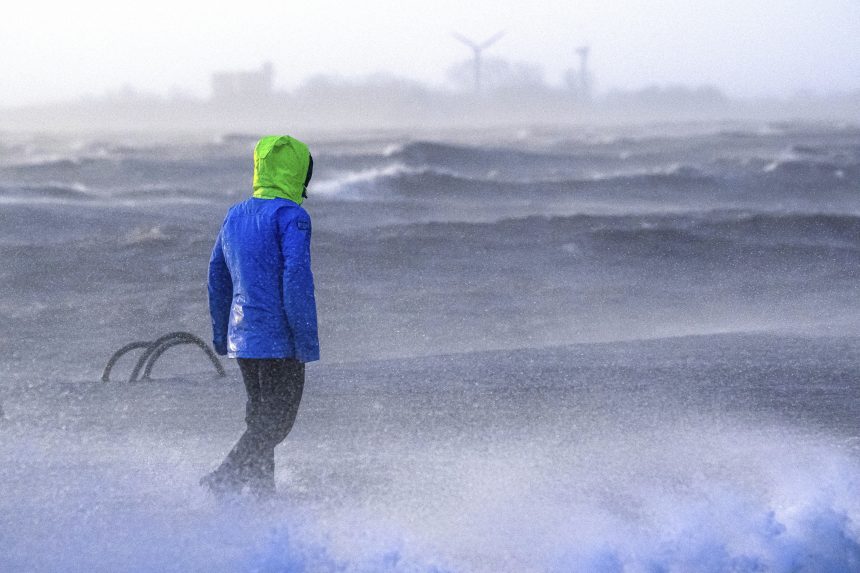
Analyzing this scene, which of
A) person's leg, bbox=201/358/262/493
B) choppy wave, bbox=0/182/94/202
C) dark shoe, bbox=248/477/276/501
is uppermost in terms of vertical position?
person's leg, bbox=201/358/262/493

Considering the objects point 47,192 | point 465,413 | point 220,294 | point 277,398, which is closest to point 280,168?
point 220,294

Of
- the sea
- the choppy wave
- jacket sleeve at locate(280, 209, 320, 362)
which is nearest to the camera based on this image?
jacket sleeve at locate(280, 209, 320, 362)

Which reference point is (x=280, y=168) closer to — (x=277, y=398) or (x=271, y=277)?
(x=271, y=277)

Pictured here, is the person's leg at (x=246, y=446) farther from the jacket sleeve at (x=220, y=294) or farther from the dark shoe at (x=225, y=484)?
the jacket sleeve at (x=220, y=294)

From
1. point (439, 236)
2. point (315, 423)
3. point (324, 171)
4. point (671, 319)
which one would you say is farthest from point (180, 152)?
point (315, 423)

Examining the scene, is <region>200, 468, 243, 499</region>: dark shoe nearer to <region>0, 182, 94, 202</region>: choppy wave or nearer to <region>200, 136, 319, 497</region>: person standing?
<region>200, 136, 319, 497</region>: person standing

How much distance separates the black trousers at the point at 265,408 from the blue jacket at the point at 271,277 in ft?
0.28

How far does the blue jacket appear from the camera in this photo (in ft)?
15.0

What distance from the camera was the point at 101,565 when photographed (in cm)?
442

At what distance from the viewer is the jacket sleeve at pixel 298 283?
4562mm

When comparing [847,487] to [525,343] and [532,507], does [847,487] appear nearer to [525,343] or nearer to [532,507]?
[532,507]

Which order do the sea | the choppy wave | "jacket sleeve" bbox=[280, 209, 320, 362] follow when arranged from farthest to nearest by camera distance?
the choppy wave
the sea
"jacket sleeve" bbox=[280, 209, 320, 362]

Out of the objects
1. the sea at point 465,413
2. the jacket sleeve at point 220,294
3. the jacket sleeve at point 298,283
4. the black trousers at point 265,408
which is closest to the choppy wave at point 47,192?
the sea at point 465,413

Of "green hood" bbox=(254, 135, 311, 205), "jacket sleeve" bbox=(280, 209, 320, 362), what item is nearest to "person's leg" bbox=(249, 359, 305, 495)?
"jacket sleeve" bbox=(280, 209, 320, 362)
